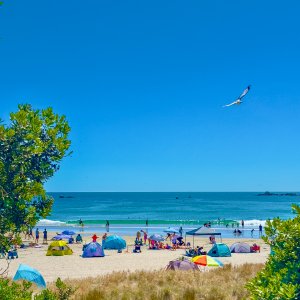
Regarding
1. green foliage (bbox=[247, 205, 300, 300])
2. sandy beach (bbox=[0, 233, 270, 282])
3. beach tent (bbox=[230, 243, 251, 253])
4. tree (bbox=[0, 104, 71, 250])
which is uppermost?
tree (bbox=[0, 104, 71, 250])

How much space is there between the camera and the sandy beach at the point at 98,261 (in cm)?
2522

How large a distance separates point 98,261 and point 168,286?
14.6 meters

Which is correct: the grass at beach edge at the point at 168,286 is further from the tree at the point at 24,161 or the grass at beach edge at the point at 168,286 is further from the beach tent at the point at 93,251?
the beach tent at the point at 93,251

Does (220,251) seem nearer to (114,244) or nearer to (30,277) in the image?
(114,244)

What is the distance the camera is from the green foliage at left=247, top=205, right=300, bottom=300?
23.7 feet

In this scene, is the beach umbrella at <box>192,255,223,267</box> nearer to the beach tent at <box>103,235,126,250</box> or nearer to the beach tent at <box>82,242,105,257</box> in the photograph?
the beach tent at <box>82,242,105,257</box>

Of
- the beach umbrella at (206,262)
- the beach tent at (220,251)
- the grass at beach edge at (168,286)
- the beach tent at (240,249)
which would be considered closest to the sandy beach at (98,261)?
the beach tent at (220,251)

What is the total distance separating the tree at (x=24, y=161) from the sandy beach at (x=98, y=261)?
1706cm

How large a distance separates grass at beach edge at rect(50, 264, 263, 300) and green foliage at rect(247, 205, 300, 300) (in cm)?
671

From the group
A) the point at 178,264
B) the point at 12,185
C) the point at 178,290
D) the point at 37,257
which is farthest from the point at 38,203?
the point at 37,257

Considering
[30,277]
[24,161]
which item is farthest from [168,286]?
[24,161]

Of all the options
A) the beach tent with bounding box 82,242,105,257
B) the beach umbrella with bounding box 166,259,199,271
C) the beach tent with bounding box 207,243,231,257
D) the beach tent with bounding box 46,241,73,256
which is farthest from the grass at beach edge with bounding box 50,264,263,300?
the beach tent with bounding box 46,241,73,256

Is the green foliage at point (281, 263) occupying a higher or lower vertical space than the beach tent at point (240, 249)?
higher

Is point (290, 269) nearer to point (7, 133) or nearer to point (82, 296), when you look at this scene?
point (7, 133)
